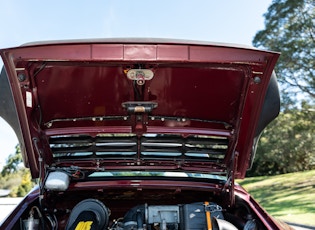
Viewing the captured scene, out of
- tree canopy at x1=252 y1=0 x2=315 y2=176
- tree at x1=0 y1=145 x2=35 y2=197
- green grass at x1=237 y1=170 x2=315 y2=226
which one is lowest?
tree at x1=0 y1=145 x2=35 y2=197

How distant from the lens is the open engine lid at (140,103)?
2.27 metres

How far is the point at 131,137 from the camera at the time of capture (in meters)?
3.14

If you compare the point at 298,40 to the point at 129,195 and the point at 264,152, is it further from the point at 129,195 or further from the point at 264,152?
the point at 129,195

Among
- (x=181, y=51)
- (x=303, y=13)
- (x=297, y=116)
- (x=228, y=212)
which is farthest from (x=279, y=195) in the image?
(x=181, y=51)

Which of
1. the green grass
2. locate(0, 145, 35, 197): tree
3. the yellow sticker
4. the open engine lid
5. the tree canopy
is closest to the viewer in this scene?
the open engine lid

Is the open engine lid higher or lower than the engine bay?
higher

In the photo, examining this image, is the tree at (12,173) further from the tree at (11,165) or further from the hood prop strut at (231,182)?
the hood prop strut at (231,182)

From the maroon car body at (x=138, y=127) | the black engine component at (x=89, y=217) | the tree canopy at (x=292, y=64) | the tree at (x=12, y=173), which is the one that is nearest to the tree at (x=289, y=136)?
the tree canopy at (x=292, y=64)

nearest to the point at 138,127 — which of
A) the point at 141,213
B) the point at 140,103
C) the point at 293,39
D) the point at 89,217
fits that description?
the point at 140,103

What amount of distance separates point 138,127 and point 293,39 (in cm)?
1619

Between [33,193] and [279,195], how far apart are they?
1684 centimetres

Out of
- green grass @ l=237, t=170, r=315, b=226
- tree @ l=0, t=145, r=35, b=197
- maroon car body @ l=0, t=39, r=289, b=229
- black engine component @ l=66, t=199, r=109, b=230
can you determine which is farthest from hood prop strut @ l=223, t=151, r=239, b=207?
tree @ l=0, t=145, r=35, b=197

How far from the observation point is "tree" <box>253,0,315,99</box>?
16984 millimetres

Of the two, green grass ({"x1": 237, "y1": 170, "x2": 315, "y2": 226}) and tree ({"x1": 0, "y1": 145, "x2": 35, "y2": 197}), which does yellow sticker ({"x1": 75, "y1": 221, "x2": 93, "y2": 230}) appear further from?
tree ({"x1": 0, "y1": 145, "x2": 35, "y2": 197})
